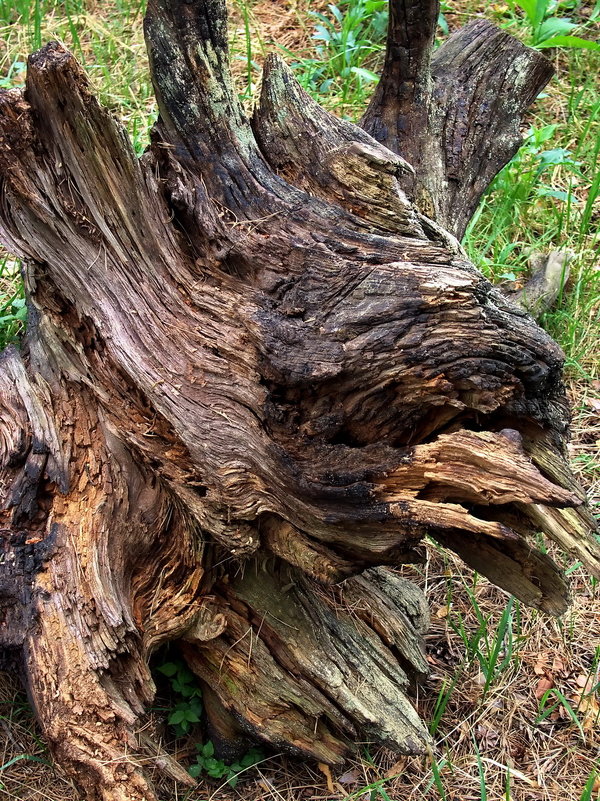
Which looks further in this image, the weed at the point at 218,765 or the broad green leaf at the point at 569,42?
the broad green leaf at the point at 569,42

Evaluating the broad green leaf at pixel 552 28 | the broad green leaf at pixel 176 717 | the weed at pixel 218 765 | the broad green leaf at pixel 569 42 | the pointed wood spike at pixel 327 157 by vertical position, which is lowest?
the weed at pixel 218 765

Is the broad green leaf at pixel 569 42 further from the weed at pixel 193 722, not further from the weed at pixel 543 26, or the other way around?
the weed at pixel 193 722

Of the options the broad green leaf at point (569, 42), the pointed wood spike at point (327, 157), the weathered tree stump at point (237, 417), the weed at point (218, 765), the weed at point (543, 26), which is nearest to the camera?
the weathered tree stump at point (237, 417)

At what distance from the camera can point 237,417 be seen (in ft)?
7.11

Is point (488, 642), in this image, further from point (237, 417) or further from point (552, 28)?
point (552, 28)

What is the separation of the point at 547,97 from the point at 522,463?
159 inches

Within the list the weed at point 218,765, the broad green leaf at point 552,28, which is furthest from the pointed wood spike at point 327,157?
the broad green leaf at point 552,28

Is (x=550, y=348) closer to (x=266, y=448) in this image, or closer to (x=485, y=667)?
(x=266, y=448)

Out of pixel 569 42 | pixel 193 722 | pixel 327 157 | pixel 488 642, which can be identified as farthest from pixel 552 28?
pixel 193 722

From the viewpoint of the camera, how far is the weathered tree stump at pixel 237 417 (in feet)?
6.47

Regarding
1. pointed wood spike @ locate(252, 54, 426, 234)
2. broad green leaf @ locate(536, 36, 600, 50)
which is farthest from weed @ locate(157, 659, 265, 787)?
broad green leaf @ locate(536, 36, 600, 50)

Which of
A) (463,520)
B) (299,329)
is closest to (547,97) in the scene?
(299,329)

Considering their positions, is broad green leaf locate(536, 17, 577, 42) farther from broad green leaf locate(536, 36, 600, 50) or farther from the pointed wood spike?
the pointed wood spike

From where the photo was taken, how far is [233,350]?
7.22 ft
